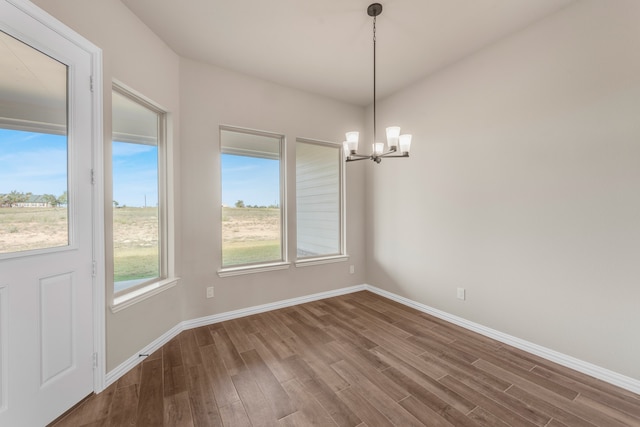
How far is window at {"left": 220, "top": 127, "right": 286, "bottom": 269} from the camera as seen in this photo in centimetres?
320

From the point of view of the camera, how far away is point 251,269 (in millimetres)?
3219

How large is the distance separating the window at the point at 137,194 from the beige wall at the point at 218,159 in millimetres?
241

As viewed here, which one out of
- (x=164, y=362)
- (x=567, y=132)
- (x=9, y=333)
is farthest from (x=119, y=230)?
(x=567, y=132)

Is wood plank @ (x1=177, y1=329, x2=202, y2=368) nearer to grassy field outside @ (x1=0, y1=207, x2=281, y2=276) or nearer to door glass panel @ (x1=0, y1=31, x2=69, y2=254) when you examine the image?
grassy field outside @ (x1=0, y1=207, x2=281, y2=276)

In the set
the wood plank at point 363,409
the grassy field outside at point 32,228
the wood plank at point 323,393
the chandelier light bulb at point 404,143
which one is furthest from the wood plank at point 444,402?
the grassy field outside at point 32,228

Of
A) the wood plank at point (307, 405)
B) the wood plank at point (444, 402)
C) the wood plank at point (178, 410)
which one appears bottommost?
the wood plank at point (444, 402)

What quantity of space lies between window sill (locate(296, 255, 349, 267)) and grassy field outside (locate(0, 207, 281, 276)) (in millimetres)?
345

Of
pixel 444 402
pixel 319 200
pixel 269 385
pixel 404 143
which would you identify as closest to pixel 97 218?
pixel 269 385

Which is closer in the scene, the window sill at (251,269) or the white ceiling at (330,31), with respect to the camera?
the white ceiling at (330,31)

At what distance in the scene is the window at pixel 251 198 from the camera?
10.5 ft

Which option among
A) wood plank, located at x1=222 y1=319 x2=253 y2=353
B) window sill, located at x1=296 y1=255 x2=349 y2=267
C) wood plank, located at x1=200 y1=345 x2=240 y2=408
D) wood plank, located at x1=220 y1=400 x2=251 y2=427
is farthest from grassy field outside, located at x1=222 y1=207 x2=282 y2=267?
wood plank, located at x1=220 y1=400 x2=251 y2=427

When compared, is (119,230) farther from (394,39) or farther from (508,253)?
(508,253)

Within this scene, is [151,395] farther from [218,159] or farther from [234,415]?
[218,159]

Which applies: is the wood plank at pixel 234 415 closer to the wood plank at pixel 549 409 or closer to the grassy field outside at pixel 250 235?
the grassy field outside at pixel 250 235
